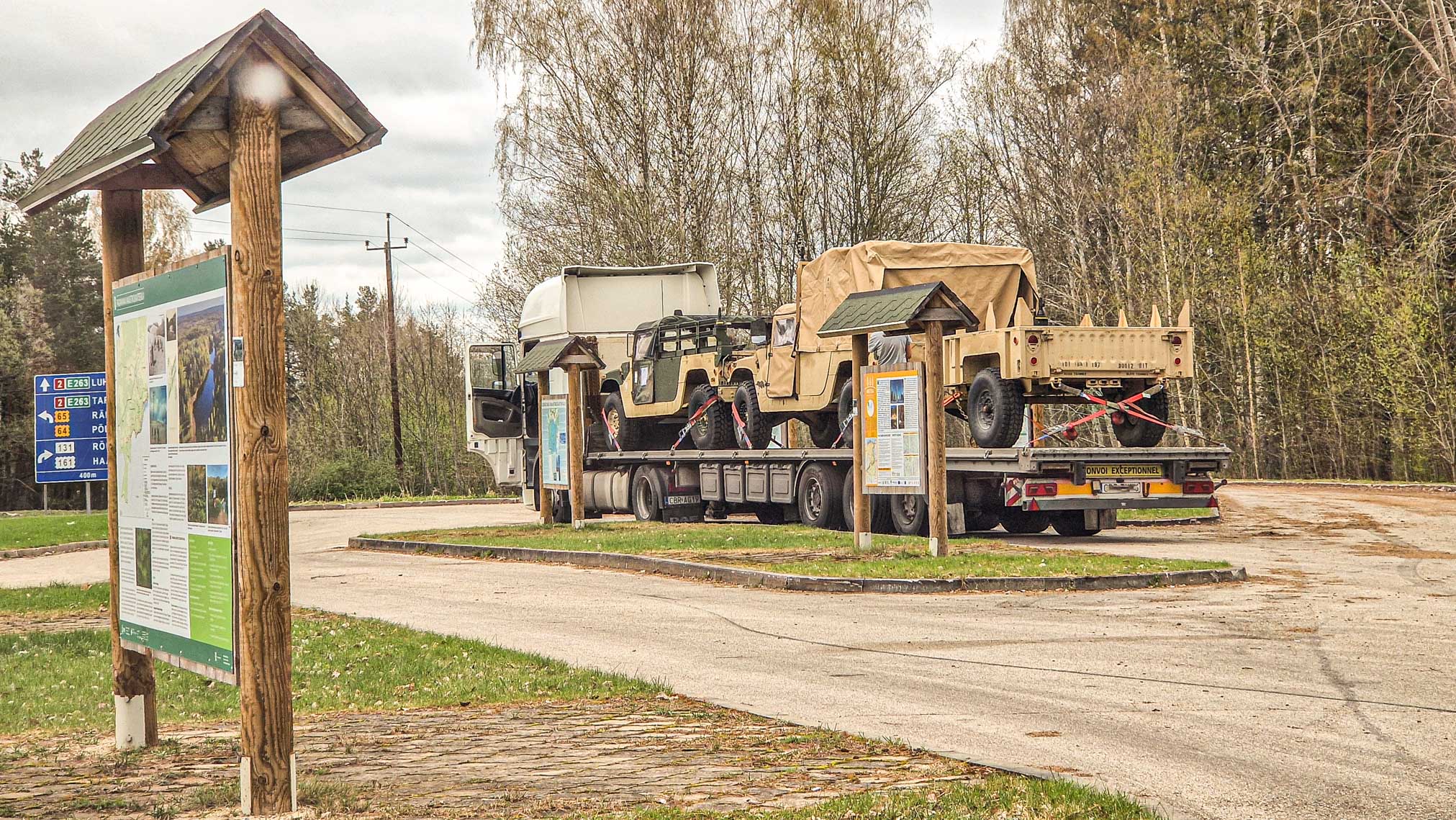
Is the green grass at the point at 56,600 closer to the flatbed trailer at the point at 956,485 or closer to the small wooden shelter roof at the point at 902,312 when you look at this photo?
the small wooden shelter roof at the point at 902,312

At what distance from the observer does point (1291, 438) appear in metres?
38.0

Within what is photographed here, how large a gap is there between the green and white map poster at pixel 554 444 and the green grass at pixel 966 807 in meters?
19.0

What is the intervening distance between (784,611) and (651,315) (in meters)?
14.9

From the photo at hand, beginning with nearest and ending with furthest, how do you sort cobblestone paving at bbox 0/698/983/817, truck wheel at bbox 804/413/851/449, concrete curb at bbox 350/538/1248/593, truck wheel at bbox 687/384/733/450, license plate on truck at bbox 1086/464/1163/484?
cobblestone paving at bbox 0/698/983/817 < concrete curb at bbox 350/538/1248/593 < license plate on truck at bbox 1086/464/1163/484 < truck wheel at bbox 804/413/851/449 < truck wheel at bbox 687/384/733/450

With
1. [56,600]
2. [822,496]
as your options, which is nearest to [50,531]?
[56,600]

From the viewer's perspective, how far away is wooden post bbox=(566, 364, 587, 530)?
933 inches

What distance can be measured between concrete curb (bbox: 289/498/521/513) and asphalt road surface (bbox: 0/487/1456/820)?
2418cm

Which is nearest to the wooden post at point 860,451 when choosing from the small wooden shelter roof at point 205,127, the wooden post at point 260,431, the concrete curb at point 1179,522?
the concrete curb at point 1179,522

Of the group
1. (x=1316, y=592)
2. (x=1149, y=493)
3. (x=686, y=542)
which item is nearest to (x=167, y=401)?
(x=1316, y=592)

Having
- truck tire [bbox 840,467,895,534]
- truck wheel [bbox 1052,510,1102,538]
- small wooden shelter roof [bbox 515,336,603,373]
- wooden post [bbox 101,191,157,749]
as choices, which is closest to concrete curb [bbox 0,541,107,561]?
small wooden shelter roof [bbox 515,336,603,373]

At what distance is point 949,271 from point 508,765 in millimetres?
15194

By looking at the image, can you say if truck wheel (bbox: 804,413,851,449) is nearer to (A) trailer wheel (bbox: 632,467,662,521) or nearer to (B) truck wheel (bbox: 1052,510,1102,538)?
(B) truck wheel (bbox: 1052,510,1102,538)

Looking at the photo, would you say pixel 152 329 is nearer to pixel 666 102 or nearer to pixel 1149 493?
pixel 1149 493

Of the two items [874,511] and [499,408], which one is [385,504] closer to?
[499,408]
